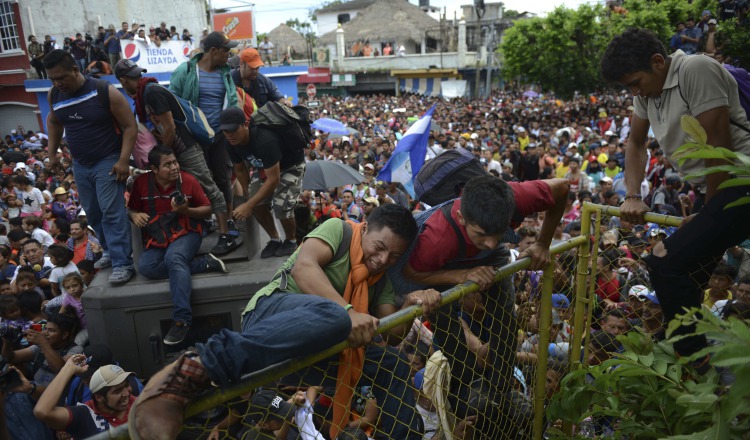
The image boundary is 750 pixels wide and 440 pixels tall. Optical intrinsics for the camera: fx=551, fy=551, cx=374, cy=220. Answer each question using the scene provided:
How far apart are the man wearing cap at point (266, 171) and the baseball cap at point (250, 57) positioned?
2.85 ft

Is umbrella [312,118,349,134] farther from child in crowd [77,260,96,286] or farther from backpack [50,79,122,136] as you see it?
backpack [50,79,122,136]

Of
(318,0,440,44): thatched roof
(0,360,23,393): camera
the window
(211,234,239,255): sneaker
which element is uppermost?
(318,0,440,44): thatched roof

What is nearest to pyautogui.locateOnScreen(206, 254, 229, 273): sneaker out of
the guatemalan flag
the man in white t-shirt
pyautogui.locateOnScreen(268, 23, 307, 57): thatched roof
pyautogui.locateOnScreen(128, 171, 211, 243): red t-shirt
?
pyautogui.locateOnScreen(128, 171, 211, 243): red t-shirt

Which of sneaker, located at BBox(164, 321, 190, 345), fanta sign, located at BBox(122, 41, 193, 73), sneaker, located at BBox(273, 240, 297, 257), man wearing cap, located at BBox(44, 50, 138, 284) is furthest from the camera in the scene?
fanta sign, located at BBox(122, 41, 193, 73)

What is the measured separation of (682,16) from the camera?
20.5 meters

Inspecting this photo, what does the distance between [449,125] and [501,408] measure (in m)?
23.6

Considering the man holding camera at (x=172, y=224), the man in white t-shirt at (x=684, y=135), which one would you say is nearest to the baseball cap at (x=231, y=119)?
the man holding camera at (x=172, y=224)

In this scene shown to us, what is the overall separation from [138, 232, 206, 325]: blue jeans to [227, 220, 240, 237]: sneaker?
0.46 metres

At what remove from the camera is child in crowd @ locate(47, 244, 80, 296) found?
683 centimetres

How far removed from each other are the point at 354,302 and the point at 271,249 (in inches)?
115

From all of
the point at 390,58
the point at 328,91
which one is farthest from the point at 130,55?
the point at 390,58

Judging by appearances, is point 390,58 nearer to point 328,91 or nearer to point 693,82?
point 328,91

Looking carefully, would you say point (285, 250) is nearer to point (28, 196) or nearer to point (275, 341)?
point (275, 341)

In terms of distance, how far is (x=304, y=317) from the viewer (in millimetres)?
1962
